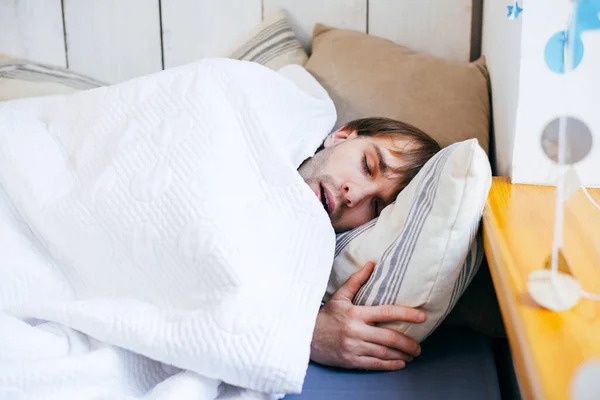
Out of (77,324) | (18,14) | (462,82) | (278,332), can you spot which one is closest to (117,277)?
(77,324)

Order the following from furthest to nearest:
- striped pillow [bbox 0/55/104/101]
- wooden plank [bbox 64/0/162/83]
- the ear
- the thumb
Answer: wooden plank [bbox 64/0/162/83] < striped pillow [bbox 0/55/104/101] < the ear < the thumb

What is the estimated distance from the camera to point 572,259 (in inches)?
23.4

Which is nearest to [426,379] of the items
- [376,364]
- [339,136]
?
[376,364]

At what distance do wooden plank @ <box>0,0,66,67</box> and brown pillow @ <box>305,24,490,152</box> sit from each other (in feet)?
2.31

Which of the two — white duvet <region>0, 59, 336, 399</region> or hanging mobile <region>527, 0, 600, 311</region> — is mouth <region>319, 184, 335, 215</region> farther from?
hanging mobile <region>527, 0, 600, 311</region>

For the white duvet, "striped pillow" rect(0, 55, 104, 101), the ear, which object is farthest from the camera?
"striped pillow" rect(0, 55, 104, 101)

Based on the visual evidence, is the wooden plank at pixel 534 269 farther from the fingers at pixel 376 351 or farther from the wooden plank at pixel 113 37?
the wooden plank at pixel 113 37

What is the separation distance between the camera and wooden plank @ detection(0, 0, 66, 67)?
1559 millimetres

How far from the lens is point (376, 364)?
2.50 ft

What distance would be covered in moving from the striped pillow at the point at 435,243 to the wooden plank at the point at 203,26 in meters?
0.84

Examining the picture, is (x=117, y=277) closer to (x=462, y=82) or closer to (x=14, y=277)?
(x=14, y=277)

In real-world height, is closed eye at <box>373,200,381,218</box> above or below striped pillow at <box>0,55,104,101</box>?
below

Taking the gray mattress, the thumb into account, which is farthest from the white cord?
the thumb

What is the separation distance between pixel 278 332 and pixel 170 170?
10.7 inches
